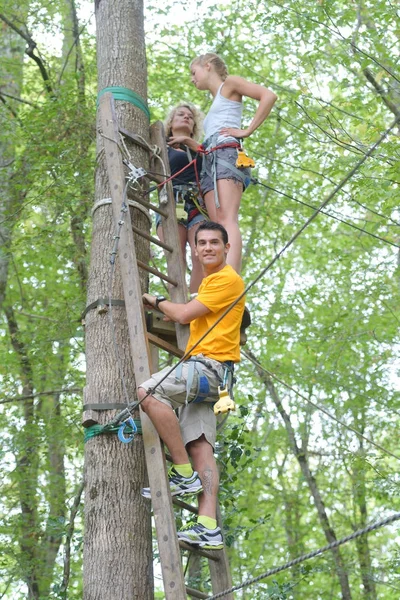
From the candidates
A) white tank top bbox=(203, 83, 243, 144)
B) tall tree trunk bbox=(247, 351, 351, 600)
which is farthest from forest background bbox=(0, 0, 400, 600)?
white tank top bbox=(203, 83, 243, 144)

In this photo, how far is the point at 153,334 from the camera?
4.34 m

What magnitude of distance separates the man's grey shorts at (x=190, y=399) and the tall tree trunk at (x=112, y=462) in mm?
241

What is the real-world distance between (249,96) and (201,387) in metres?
1.99

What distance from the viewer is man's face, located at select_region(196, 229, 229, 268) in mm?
3932

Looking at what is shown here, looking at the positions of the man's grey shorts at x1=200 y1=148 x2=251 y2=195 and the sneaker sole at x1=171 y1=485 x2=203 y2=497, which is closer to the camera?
the sneaker sole at x1=171 y1=485 x2=203 y2=497

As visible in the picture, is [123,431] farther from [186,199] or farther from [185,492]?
[186,199]

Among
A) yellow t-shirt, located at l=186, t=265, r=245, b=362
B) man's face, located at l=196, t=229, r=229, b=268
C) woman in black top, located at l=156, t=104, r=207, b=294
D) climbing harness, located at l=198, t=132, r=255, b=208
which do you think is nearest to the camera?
yellow t-shirt, located at l=186, t=265, r=245, b=362

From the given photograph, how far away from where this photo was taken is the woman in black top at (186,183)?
16.5 feet

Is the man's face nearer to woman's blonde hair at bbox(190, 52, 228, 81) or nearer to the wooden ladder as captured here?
the wooden ladder

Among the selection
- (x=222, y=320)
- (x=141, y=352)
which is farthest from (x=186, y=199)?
(x=141, y=352)

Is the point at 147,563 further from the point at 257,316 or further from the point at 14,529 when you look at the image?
the point at 257,316

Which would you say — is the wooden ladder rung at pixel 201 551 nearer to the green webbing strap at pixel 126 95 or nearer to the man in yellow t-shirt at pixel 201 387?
the man in yellow t-shirt at pixel 201 387

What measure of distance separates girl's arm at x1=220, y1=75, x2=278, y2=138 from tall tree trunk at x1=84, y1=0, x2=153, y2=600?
55 cm

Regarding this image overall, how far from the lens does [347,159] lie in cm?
662
